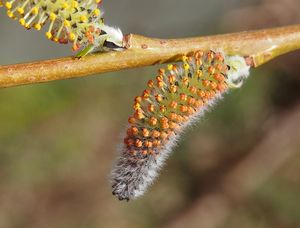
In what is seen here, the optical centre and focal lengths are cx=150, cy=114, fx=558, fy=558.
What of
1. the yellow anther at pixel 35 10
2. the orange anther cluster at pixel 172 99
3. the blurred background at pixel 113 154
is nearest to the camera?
the yellow anther at pixel 35 10

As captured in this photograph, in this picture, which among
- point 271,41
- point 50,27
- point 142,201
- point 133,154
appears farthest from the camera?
point 142,201

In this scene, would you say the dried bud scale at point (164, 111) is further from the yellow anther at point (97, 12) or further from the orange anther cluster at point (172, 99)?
the yellow anther at point (97, 12)

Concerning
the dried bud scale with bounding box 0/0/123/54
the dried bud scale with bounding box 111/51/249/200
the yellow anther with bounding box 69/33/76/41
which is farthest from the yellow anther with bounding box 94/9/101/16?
the dried bud scale with bounding box 111/51/249/200

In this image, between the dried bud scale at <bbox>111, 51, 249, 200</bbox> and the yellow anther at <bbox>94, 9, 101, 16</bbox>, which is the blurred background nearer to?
the dried bud scale at <bbox>111, 51, 249, 200</bbox>

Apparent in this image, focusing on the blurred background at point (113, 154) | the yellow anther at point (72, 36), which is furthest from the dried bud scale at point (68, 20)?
the blurred background at point (113, 154)

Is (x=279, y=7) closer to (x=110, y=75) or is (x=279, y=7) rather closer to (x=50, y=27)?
(x=110, y=75)

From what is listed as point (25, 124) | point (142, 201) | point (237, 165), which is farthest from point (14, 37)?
point (237, 165)
